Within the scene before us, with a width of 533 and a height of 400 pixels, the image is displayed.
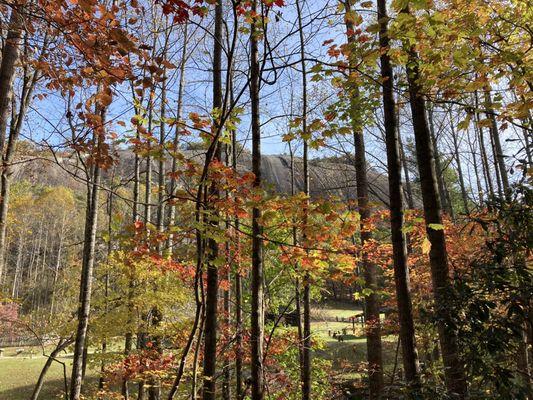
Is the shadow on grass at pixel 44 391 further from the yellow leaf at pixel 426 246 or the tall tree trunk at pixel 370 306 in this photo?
the yellow leaf at pixel 426 246

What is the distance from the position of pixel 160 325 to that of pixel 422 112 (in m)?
7.83

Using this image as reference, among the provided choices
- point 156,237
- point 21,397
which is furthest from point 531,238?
point 21,397

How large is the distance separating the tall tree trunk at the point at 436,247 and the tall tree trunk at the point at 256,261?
1518 millimetres

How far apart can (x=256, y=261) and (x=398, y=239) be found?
4.51 ft

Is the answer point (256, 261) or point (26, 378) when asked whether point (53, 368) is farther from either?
point (256, 261)

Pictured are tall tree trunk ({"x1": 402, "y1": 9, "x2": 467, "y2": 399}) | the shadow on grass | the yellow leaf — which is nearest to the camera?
tall tree trunk ({"x1": 402, "y1": 9, "x2": 467, "y2": 399})

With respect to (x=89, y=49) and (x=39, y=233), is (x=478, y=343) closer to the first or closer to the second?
(x=89, y=49)

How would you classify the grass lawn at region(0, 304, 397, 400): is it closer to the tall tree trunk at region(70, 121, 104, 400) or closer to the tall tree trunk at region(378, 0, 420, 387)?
the tall tree trunk at region(70, 121, 104, 400)

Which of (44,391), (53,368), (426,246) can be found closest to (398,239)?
(426,246)

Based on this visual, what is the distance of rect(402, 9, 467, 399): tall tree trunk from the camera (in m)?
3.02

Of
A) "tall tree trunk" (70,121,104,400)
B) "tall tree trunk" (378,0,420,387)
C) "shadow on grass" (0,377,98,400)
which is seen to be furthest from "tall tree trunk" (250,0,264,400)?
"shadow on grass" (0,377,98,400)

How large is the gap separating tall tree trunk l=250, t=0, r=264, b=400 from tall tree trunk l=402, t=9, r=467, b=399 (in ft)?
4.98

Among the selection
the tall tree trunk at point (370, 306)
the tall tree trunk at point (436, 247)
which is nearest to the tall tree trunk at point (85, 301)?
the tall tree trunk at point (370, 306)

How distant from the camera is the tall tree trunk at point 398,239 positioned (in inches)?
131
